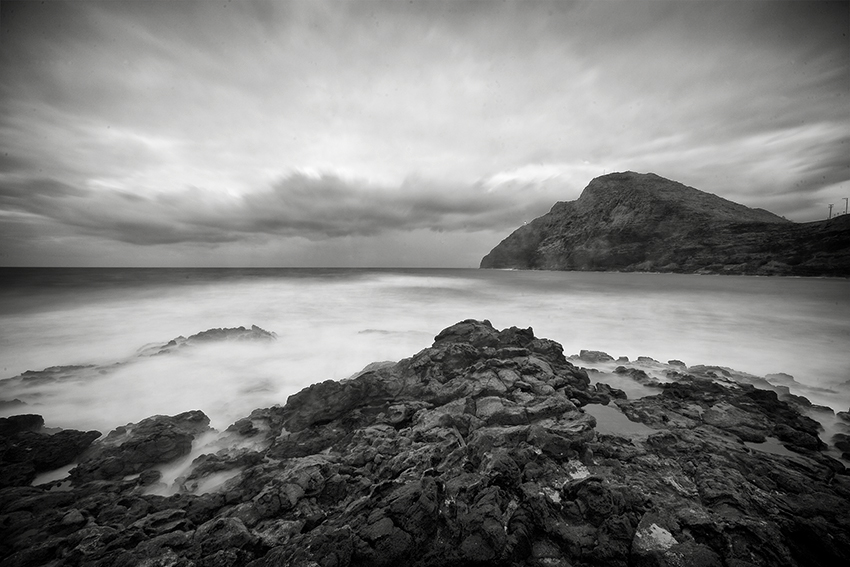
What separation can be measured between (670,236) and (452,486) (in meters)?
89.7

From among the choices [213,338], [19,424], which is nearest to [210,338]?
[213,338]

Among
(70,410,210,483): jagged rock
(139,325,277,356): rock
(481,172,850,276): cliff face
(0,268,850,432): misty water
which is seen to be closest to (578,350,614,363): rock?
(0,268,850,432): misty water

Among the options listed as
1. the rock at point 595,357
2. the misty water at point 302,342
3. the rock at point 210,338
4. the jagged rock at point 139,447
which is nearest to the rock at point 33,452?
the jagged rock at point 139,447

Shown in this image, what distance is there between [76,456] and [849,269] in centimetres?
8054

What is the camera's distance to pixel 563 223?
101 m

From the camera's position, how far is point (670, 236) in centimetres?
7062

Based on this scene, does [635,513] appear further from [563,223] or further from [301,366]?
[563,223]

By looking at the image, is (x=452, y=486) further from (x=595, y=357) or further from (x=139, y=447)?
(x=595, y=357)

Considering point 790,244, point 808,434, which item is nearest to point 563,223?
point 790,244

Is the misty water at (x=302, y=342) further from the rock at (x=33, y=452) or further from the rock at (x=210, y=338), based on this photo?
the rock at (x=33, y=452)

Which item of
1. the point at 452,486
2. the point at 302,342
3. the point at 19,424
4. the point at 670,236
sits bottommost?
the point at 302,342

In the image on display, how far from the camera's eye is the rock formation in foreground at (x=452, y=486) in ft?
10.8

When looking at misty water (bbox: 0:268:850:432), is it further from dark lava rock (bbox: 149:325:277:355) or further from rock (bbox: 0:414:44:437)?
dark lava rock (bbox: 149:325:277:355)

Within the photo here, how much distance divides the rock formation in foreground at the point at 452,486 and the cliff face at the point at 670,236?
70455 millimetres
